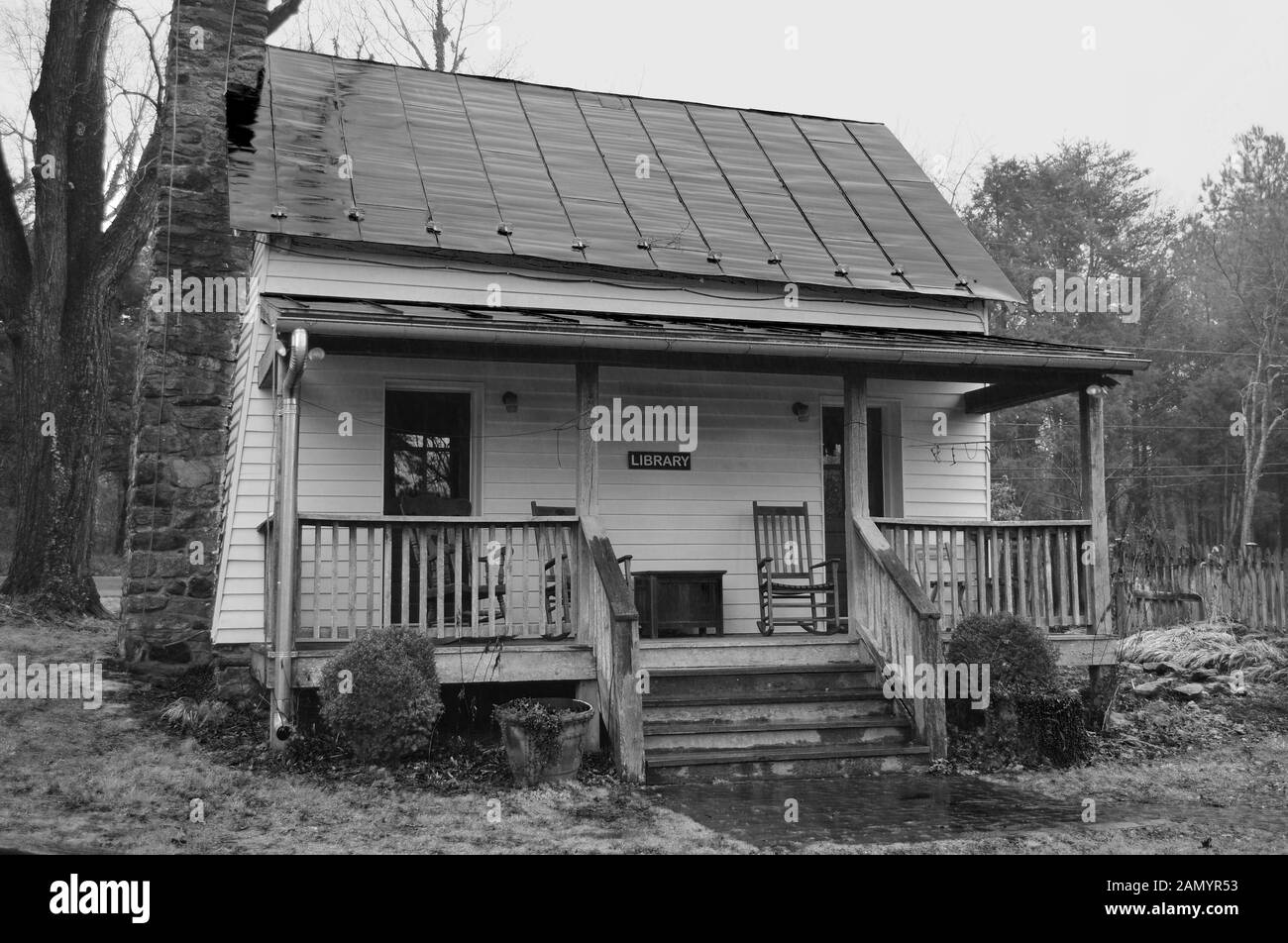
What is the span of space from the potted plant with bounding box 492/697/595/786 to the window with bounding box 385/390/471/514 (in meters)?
2.97

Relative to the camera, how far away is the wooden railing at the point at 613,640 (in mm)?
7332

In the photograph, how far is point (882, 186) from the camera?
12.5m

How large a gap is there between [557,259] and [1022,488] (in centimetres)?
2547

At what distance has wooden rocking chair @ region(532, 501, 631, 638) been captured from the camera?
830 cm

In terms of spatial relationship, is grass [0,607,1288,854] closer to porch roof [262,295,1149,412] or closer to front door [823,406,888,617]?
porch roof [262,295,1149,412]

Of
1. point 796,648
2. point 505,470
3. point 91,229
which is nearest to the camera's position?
point 796,648

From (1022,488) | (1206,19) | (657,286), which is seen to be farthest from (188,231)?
(1206,19)

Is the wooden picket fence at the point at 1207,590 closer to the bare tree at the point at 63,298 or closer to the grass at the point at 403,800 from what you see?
the grass at the point at 403,800

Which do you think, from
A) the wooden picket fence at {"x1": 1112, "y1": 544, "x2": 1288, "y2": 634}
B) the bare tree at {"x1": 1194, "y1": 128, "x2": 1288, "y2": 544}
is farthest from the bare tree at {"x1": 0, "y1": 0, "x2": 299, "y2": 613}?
the bare tree at {"x1": 1194, "y1": 128, "x2": 1288, "y2": 544}

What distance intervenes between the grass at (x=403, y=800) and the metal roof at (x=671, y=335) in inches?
113

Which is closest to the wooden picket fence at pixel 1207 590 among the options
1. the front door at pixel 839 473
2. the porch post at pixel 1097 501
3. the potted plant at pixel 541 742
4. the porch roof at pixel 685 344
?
the front door at pixel 839 473

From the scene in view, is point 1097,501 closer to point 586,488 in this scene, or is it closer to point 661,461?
point 661,461
